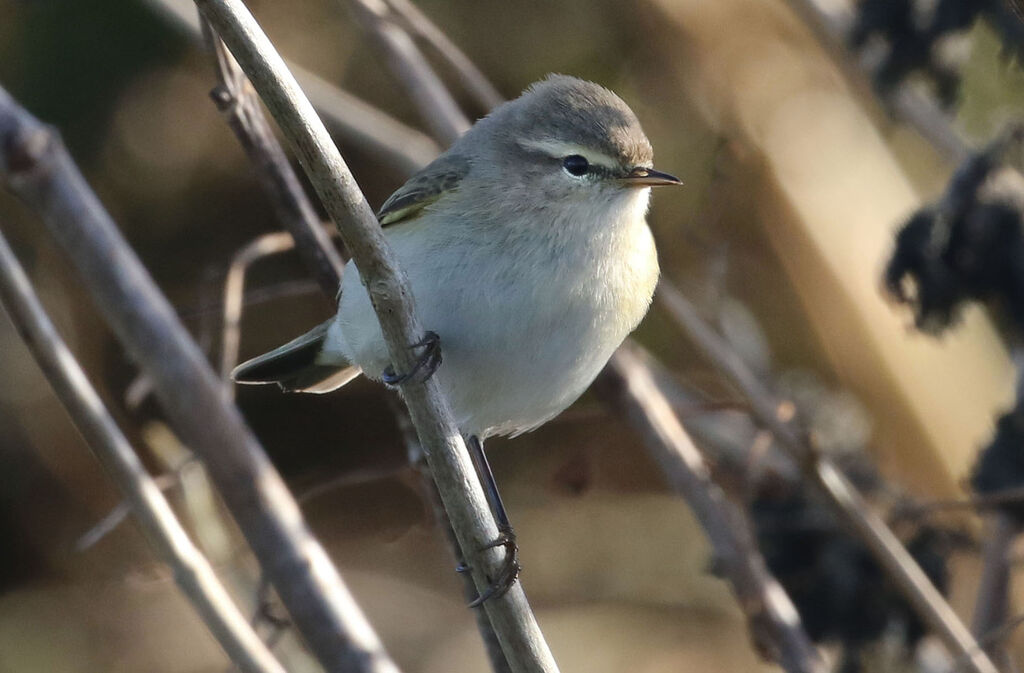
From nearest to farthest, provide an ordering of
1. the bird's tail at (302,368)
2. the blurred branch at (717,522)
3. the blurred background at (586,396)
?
the blurred branch at (717,522)
the bird's tail at (302,368)
the blurred background at (586,396)

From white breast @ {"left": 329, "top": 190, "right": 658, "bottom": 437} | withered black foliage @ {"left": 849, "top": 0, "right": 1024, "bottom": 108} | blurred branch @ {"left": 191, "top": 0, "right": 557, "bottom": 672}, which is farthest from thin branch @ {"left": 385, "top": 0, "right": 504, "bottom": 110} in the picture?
blurred branch @ {"left": 191, "top": 0, "right": 557, "bottom": 672}

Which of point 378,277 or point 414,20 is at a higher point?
point 414,20

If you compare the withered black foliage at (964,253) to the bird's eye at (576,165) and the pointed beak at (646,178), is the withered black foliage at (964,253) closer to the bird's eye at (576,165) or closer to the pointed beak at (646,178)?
the pointed beak at (646,178)

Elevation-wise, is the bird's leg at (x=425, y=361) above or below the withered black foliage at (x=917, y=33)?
below

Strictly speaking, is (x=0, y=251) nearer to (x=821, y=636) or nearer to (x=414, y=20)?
(x=414, y=20)

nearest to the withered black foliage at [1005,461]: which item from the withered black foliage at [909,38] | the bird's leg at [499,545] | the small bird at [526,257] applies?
the withered black foliage at [909,38]

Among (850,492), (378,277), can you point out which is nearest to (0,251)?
(378,277)
